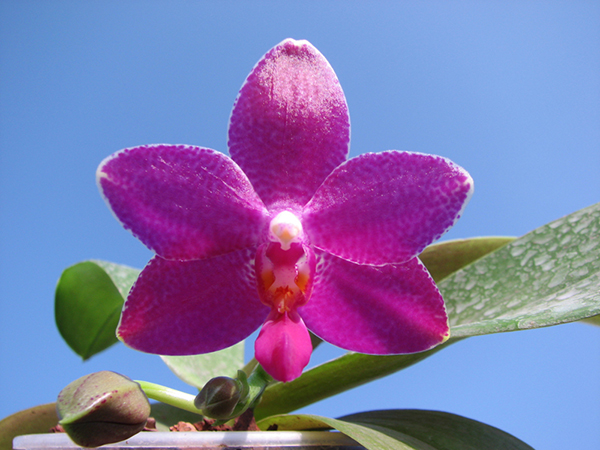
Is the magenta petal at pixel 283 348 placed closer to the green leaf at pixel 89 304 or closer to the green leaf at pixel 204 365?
the green leaf at pixel 204 365

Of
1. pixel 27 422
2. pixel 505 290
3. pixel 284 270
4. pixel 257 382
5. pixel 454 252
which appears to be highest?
pixel 454 252

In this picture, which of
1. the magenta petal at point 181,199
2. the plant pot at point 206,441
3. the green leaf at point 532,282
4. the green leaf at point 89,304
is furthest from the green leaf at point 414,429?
the green leaf at point 89,304

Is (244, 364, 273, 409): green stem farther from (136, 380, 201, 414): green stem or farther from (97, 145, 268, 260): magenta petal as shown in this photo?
(97, 145, 268, 260): magenta petal

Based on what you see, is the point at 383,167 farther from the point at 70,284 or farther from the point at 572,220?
the point at 70,284

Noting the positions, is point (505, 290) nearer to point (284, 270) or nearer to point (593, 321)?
point (593, 321)

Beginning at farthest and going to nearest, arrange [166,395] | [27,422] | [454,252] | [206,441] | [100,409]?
[454,252]
[27,422]
[166,395]
[206,441]
[100,409]

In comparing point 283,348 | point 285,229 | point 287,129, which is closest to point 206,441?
point 283,348

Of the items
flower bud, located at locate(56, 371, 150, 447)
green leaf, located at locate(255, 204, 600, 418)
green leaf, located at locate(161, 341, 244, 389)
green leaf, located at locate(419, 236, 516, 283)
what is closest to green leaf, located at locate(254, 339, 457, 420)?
green leaf, located at locate(255, 204, 600, 418)
